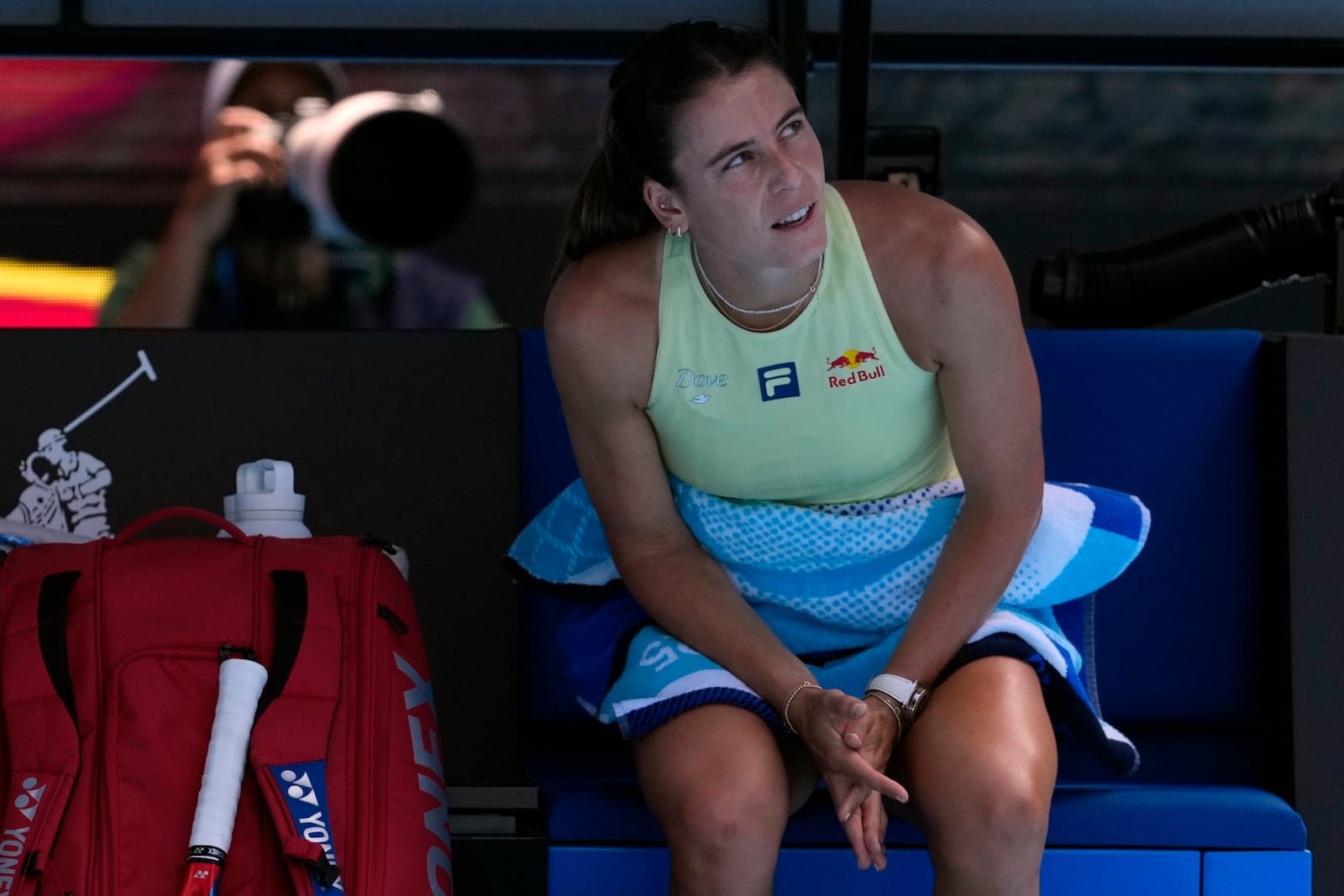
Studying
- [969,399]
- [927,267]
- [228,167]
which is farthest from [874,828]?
[228,167]

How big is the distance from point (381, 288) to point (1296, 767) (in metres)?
1.48

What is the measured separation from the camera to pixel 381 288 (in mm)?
2422

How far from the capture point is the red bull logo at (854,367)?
141 cm

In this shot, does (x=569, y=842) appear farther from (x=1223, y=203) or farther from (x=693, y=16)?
(x=1223, y=203)

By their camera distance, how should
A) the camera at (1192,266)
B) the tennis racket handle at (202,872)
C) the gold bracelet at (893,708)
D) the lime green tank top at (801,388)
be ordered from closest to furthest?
the tennis racket handle at (202,872)
the gold bracelet at (893,708)
the lime green tank top at (801,388)
the camera at (1192,266)

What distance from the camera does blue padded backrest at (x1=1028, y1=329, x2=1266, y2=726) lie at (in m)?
1.75

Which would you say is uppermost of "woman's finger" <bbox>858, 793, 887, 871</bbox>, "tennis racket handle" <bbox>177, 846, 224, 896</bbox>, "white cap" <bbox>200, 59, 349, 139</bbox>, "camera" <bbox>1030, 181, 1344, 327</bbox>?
"white cap" <bbox>200, 59, 349, 139</bbox>

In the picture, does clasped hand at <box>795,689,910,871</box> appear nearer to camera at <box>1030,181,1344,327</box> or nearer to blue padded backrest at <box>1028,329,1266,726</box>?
blue padded backrest at <box>1028,329,1266,726</box>

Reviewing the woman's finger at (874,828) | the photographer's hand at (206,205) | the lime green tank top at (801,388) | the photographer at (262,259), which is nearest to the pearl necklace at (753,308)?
the lime green tank top at (801,388)

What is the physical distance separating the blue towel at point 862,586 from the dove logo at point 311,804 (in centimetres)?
27

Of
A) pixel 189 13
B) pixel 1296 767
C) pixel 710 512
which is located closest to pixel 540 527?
pixel 710 512

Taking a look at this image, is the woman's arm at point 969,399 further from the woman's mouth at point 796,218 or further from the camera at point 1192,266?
the camera at point 1192,266

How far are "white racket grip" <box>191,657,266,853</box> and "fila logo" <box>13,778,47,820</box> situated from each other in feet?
0.39

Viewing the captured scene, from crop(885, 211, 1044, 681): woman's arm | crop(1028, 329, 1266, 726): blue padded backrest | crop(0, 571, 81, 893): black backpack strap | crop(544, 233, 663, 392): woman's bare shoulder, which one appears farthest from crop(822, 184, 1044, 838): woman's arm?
crop(0, 571, 81, 893): black backpack strap
